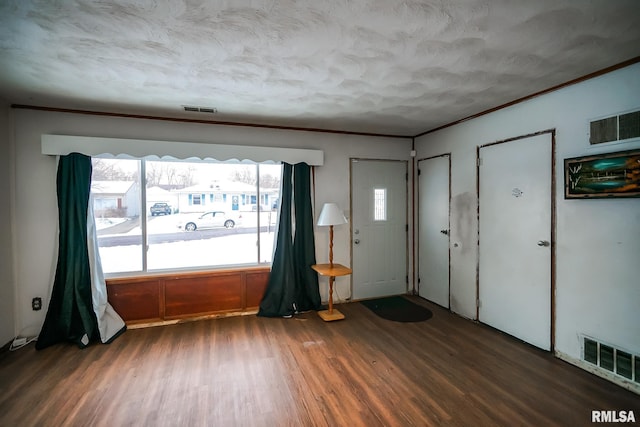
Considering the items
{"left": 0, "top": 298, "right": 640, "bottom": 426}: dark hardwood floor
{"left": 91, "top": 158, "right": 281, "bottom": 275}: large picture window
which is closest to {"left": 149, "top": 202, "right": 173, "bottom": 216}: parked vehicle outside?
{"left": 91, "top": 158, "right": 281, "bottom": 275}: large picture window

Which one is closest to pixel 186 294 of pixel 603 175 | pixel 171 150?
pixel 171 150

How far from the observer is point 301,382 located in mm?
2350

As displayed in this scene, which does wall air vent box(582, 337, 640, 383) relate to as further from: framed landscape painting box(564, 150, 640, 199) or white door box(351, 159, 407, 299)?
white door box(351, 159, 407, 299)

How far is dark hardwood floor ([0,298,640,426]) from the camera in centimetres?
A: 197

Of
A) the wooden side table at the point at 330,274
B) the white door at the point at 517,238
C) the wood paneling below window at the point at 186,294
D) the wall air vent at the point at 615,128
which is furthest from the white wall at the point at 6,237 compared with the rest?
the wall air vent at the point at 615,128

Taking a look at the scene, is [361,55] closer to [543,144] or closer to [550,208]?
[543,144]

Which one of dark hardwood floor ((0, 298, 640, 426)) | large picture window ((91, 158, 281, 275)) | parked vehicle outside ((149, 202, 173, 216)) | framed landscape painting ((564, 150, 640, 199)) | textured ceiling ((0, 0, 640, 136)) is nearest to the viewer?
textured ceiling ((0, 0, 640, 136))

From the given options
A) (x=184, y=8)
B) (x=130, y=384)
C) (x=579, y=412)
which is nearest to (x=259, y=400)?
(x=130, y=384)

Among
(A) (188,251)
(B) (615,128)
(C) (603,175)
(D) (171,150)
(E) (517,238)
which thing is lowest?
(A) (188,251)

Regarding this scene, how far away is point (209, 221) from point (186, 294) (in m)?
0.95

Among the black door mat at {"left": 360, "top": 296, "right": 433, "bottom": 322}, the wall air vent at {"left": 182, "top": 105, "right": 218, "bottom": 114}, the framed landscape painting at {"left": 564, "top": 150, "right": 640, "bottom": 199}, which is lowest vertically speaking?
the black door mat at {"left": 360, "top": 296, "right": 433, "bottom": 322}

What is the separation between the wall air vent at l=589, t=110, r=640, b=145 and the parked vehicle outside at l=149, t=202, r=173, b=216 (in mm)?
4360

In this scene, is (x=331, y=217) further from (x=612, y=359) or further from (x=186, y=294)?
(x=612, y=359)

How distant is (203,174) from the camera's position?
12.1ft
